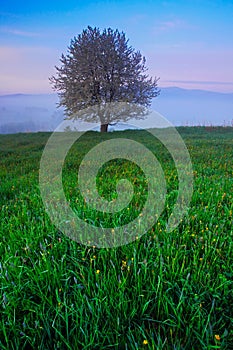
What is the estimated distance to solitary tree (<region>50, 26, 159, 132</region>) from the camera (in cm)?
2536

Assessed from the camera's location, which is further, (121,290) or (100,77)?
(100,77)

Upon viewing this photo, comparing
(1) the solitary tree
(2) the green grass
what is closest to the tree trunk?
(1) the solitary tree

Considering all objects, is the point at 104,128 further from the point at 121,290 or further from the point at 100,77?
the point at 121,290

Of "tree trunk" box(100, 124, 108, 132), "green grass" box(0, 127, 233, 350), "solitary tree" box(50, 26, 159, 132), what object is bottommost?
"green grass" box(0, 127, 233, 350)

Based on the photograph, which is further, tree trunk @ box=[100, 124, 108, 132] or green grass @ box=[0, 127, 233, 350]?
tree trunk @ box=[100, 124, 108, 132]

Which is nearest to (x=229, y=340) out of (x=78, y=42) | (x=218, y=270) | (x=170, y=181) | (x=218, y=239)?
(x=218, y=270)

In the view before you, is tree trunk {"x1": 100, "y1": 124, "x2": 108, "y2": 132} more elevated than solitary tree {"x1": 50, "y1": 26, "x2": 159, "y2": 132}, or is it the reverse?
solitary tree {"x1": 50, "y1": 26, "x2": 159, "y2": 132}

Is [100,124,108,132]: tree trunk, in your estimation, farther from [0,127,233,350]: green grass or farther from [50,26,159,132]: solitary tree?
[0,127,233,350]: green grass

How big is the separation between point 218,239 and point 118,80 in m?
24.6

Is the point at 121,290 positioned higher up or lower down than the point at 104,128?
lower down

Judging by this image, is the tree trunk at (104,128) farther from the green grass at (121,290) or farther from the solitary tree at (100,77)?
the green grass at (121,290)

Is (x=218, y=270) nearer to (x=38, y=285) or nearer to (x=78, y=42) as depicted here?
(x=38, y=285)

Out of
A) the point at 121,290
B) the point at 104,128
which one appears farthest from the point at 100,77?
the point at 121,290

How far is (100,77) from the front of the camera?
25469 millimetres
